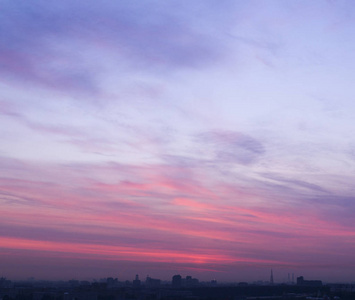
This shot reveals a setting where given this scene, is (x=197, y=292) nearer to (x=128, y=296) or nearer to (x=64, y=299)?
(x=128, y=296)

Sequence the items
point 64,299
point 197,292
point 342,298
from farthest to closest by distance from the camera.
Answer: point 197,292 < point 342,298 < point 64,299

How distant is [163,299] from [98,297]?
20.4 metres

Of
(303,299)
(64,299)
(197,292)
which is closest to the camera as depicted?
(64,299)

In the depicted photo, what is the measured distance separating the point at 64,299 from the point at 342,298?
9669 centimetres

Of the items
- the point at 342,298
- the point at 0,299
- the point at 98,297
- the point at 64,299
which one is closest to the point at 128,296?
the point at 98,297

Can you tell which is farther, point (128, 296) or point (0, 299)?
point (128, 296)

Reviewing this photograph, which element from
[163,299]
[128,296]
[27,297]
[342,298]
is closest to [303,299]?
[342,298]

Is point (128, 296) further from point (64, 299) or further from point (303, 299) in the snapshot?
point (303, 299)

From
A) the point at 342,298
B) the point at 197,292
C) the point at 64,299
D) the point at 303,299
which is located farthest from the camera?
the point at 197,292

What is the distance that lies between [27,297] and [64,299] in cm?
1489

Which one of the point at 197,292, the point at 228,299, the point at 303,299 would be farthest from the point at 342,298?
the point at 197,292

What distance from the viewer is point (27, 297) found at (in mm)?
144625

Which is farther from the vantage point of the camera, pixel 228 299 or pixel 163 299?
pixel 228 299

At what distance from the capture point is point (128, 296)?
512 ft
